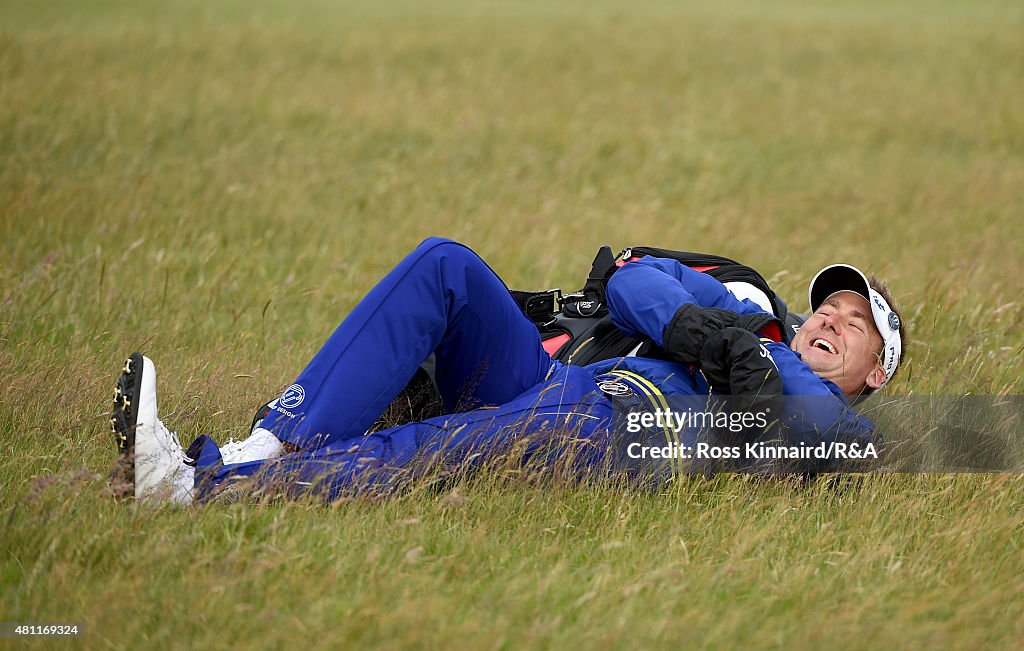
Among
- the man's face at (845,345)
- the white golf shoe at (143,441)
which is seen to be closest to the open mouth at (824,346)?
the man's face at (845,345)

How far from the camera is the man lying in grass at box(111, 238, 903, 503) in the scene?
392cm

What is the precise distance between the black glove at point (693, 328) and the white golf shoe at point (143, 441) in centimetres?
199

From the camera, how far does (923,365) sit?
20.2ft

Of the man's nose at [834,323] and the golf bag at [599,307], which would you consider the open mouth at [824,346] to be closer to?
the man's nose at [834,323]

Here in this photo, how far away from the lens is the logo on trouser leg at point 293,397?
13.5 ft

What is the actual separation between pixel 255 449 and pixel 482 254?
4.10 m

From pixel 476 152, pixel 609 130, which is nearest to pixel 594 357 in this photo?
pixel 476 152

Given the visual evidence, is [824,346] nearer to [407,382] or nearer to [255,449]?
[407,382]

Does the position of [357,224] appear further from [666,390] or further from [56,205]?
[666,390]

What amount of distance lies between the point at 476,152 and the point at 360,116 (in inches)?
60.5

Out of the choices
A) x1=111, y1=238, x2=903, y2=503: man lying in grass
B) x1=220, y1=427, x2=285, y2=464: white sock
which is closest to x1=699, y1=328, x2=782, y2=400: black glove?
x1=111, y1=238, x2=903, y2=503: man lying in grass

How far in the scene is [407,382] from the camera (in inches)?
167

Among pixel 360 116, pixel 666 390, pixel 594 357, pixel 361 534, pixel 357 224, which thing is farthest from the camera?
pixel 360 116

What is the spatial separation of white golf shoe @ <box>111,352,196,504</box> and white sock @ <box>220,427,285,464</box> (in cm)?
23
